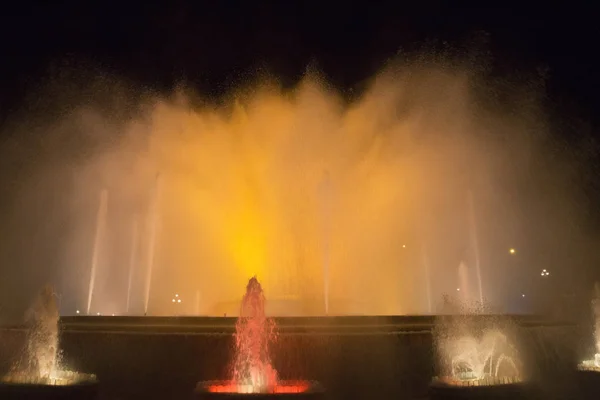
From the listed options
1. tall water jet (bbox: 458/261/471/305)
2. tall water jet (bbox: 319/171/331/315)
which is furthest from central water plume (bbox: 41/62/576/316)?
tall water jet (bbox: 458/261/471/305)

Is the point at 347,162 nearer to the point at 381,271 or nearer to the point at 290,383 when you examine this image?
the point at 381,271

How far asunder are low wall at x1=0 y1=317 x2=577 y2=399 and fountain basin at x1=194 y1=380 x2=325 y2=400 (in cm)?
148

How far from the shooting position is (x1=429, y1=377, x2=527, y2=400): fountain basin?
8984 millimetres

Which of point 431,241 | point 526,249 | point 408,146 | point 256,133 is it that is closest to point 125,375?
point 256,133

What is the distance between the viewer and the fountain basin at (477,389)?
898cm

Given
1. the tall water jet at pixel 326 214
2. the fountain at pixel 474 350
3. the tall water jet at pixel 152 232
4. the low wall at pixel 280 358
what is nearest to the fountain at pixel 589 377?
the fountain at pixel 474 350

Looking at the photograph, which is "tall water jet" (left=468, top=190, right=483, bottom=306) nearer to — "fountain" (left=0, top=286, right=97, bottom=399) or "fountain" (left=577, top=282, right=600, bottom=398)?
"fountain" (left=577, top=282, right=600, bottom=398)

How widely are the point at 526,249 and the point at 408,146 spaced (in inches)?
972

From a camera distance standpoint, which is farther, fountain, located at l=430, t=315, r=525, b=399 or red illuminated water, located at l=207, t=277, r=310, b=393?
fountain, located at l=430, t=315, r=525, b=399

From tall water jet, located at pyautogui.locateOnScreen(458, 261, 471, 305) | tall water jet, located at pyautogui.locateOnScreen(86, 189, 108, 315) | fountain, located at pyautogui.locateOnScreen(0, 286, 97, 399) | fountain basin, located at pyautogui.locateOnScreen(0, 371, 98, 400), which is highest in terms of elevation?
tall water jet, located at pyautogui.locateOnScreen(86, 189, 108, 315)

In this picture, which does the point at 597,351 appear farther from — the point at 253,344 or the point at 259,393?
the point at 259,393

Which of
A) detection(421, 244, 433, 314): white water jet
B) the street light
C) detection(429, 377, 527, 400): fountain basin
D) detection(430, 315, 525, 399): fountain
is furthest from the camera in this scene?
detection(421, 244, 433, 314): white water jet

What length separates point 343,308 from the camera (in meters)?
20.1

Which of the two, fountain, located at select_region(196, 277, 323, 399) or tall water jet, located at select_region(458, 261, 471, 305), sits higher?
tall water jet, located at select_region(458, 261, 471, 305)
